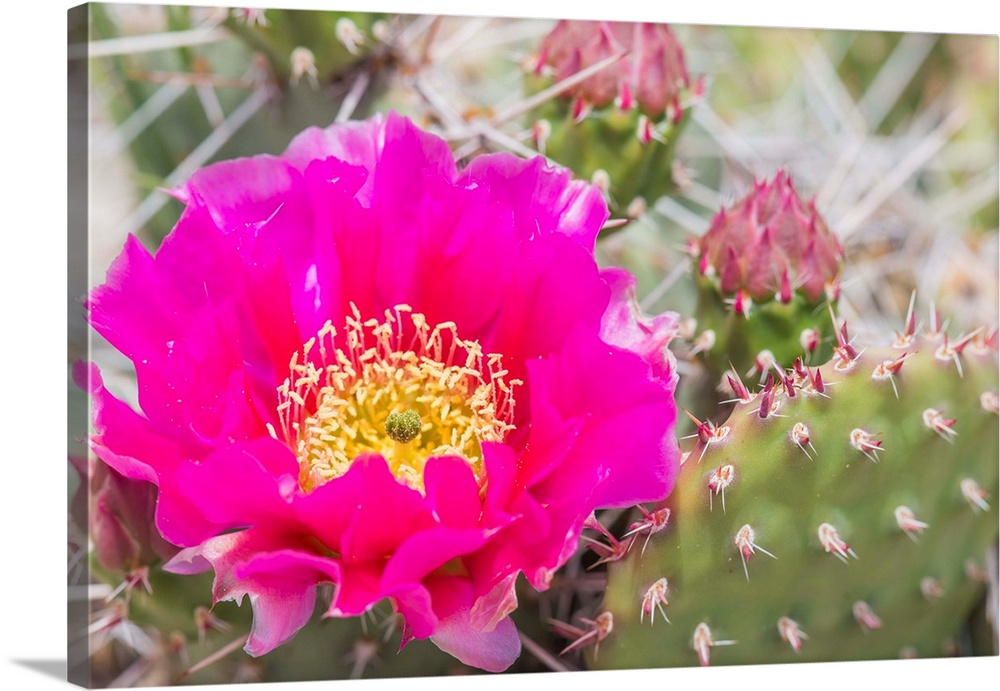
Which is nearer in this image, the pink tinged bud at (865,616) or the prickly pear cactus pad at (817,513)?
the prickly pear cactus pad at (817,513)

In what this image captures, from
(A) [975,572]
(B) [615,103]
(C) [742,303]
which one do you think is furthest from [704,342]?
(A) [975,572]

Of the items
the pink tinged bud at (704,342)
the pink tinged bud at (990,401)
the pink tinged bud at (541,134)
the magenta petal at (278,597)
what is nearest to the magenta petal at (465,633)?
the magenta petal at (278,597)

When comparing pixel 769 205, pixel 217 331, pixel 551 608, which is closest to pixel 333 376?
pixel 217 331

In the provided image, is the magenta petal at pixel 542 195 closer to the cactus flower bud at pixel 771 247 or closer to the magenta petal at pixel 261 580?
the cactus flower bud at pixel 771 247

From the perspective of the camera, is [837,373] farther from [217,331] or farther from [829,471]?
[217,331]

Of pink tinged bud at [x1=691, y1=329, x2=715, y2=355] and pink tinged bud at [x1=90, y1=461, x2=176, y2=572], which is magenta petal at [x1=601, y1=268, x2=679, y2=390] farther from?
pink tinged bud at [x1=90, y1=461, x2=176, y2=572]

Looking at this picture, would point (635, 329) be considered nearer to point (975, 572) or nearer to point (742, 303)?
point (742, 303)
